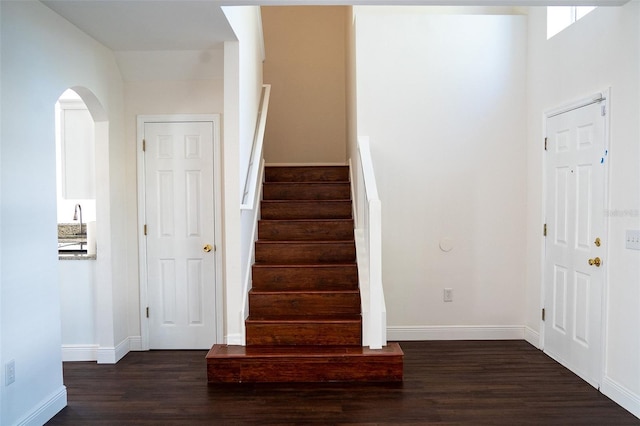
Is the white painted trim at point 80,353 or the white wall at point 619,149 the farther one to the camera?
the white painted trim at point 80,353

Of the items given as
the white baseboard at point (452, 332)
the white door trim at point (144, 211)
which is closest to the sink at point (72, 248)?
the white door trim at point (144, 211)

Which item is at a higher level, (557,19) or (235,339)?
(557,19)

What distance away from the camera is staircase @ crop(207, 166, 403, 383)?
3168 millimetres

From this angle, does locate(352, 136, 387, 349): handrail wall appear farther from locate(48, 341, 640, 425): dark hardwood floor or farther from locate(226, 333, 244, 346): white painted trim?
locate(226, 333, 244, 346): white painted trim

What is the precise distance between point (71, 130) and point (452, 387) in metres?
3.98

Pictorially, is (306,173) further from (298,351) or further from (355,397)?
(355,397)

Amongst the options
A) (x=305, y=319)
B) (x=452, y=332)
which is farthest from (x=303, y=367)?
(x=452, y=332)

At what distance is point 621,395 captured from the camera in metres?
2.85

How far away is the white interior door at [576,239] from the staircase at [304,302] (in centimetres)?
140

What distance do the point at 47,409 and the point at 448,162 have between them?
3.65 metres

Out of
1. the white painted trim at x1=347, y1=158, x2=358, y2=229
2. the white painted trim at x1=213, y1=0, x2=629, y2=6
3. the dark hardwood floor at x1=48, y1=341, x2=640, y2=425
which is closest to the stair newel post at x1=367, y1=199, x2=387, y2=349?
the dark hardwood floor at x1=48, y1=341, x2=640, y2=425

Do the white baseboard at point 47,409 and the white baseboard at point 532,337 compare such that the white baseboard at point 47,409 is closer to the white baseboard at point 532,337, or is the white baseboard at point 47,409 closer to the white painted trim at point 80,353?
the white painted trim at point 80,353

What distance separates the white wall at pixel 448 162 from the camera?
4109 mm

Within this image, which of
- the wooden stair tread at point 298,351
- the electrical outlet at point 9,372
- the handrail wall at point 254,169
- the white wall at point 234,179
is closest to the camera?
the electrical outlet at point 9,372
